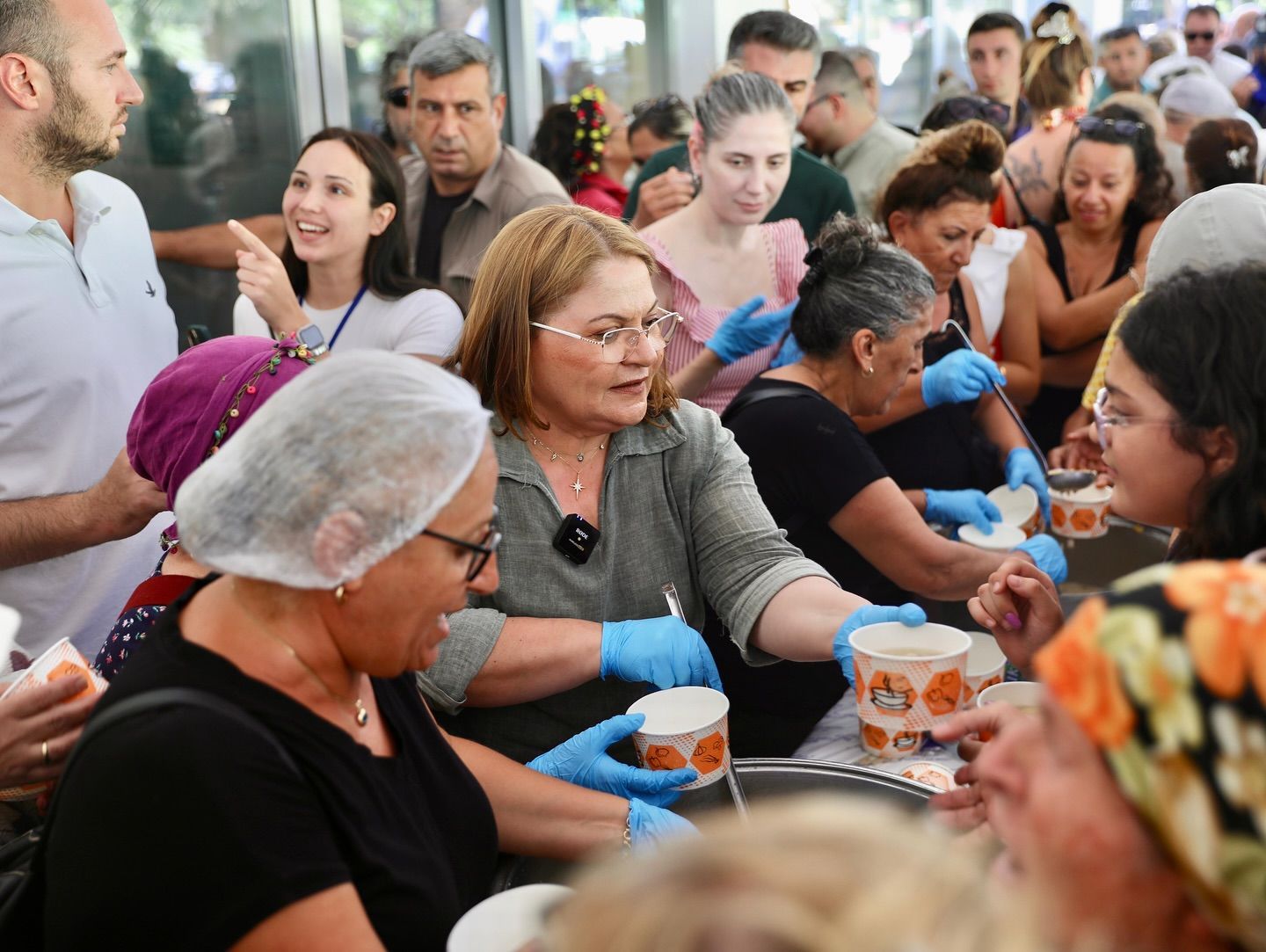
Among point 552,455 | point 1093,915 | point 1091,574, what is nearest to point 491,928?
point 1093,915

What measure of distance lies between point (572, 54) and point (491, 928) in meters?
6.71

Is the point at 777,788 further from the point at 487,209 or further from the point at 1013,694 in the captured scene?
the point at 487,209

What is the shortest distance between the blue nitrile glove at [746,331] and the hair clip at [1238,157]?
1.89 meters

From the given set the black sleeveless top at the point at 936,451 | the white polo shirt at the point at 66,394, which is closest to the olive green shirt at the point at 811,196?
the black sleeveless top at the point at 936,451

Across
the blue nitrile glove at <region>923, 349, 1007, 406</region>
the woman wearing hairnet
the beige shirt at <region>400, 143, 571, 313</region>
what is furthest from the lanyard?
the woman wearing hairnet

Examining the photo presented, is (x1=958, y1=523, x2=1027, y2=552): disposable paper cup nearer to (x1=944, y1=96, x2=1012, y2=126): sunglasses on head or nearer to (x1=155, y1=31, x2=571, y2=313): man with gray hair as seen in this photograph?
(x1=155, y1=31, x2=571, y2=313): man with gray hair

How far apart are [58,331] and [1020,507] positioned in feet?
7.91

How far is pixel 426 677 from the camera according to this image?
1.93 metres

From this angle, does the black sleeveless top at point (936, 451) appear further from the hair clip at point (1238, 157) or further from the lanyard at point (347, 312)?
the lanyard at point (347, 312)

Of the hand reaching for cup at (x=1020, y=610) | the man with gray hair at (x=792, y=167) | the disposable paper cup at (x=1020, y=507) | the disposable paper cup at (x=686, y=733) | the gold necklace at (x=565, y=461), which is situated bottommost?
the disposable paper cup at (x=1020, y=507)

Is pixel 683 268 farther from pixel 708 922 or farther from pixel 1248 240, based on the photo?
pixel 708 922

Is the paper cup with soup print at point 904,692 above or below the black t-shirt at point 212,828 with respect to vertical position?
below

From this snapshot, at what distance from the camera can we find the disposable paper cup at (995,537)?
9.25 ft

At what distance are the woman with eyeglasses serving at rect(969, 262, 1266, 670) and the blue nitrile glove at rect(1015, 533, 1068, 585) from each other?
3.13 ft
